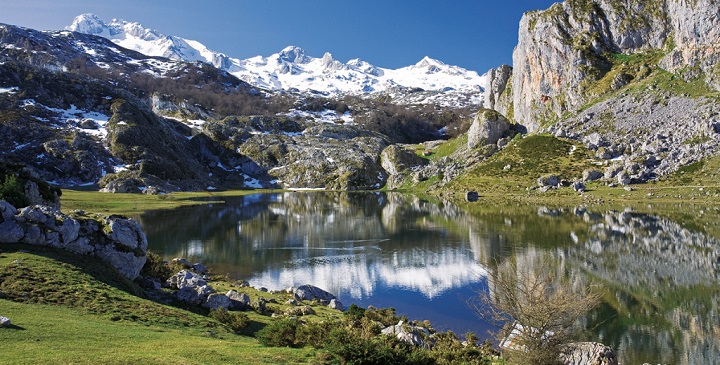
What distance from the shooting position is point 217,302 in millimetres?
31266

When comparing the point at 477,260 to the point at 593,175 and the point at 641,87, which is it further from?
the point at 641,87

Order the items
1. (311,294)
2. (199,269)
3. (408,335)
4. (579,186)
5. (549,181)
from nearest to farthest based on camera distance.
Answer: (408,335)
(311,294)
(199,269)
(579,186)
(549,181)

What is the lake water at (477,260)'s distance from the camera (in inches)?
1278

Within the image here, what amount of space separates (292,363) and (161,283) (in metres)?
23.7

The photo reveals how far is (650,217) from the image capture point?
85.7 m

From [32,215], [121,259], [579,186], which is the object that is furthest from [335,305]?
[579,186]

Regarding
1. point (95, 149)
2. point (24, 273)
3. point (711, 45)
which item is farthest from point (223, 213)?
point (711, 45)

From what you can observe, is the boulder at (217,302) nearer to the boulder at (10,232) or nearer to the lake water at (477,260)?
the boulder at (10,232)

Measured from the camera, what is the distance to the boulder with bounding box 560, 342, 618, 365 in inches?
722

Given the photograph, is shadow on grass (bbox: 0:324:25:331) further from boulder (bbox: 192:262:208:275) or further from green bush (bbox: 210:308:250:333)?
boulder (bbox: 192:262:208:275)

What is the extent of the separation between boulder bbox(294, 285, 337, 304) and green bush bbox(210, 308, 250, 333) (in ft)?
38.6

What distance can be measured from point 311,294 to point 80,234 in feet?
64.8

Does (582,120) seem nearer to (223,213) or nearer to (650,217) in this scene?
(650,217)

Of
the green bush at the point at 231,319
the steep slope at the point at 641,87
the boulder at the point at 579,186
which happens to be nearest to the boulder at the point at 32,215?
the green bush at the point at 231,319
